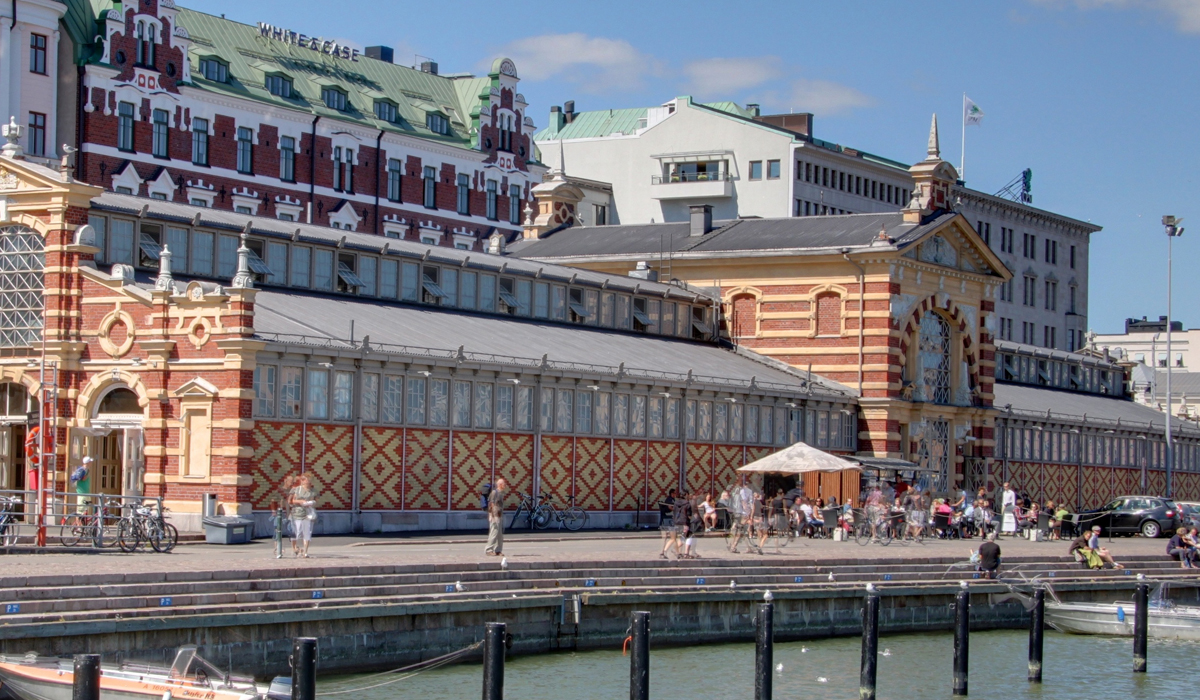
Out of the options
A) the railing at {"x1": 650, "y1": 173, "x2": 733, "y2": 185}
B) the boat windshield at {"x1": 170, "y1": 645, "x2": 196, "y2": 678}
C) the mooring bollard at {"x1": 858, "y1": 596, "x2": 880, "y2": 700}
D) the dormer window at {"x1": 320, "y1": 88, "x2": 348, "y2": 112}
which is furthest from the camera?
the railing at {"x1": 650, "y1": 173, "x2": 733, "y2": 185}

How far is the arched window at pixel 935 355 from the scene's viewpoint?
68812 mm

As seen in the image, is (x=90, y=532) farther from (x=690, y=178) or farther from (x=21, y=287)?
(x=690, y=178)

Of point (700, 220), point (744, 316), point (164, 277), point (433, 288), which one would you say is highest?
point (700, 220)

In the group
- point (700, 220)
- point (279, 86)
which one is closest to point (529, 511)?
point (700, 220)

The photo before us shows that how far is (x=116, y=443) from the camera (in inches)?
1747

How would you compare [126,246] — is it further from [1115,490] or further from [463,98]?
[1115,490]

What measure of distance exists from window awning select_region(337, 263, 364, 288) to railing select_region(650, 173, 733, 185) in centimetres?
6005

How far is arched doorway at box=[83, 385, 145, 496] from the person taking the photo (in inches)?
1700

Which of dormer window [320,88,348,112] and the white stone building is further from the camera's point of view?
the white stone building

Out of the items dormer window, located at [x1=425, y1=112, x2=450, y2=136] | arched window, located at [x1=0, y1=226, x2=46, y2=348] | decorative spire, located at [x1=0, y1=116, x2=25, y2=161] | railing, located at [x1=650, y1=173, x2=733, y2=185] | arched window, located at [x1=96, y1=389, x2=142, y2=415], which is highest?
railing, located at [x1=650, y1=173, x2=733, y2=185]

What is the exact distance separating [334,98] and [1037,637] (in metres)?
54.5

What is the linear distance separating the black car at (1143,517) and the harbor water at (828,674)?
25.8 metres

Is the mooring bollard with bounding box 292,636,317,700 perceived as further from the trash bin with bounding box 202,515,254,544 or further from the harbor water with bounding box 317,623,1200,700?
the trash bin with bounding box 202,515,254,544

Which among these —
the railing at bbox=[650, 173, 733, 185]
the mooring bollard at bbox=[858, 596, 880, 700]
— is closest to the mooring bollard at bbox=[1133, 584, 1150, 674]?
the mooring bollard at bbox=[858, 596, 880, 700]
